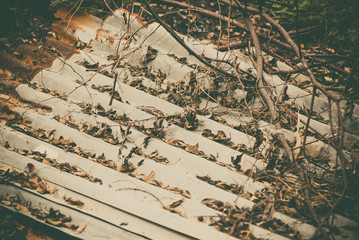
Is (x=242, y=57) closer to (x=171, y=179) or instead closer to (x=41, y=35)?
(x=171, y=179)

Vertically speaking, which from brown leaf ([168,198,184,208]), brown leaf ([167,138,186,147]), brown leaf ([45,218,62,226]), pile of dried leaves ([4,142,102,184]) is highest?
brown leaf ([167,138,186,147])

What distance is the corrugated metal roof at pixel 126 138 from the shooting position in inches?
61.5

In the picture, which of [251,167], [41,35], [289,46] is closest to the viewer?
[251,167]

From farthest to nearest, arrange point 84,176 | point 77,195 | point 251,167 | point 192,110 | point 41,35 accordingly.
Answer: point 41,35, point 192,110, point 251,167, point 84,176, point 77,195

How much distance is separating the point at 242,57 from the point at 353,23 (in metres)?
1.56

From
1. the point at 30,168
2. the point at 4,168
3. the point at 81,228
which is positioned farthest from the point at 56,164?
the point at 81,228

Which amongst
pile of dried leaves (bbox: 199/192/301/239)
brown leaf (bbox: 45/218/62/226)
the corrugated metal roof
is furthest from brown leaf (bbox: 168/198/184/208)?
brown leaf (bbox: 45/218/62/226)

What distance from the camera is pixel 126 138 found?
1946mm

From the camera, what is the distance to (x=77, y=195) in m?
1.60

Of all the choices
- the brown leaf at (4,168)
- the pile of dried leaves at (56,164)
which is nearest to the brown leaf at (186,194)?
the pile of dried leaves at (56,164)

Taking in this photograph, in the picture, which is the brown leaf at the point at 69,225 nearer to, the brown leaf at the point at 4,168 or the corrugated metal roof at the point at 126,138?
the corrugated metal roof at the point at 126,138

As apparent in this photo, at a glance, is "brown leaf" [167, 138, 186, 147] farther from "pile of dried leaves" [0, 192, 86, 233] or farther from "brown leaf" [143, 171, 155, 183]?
"pile of dried leaves" [0, 192, 86, 233]

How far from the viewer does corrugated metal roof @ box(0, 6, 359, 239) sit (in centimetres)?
156

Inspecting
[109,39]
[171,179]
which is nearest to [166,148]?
[171,179]
